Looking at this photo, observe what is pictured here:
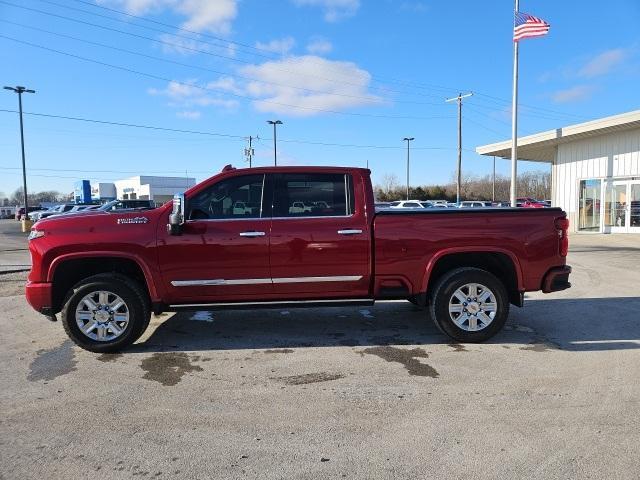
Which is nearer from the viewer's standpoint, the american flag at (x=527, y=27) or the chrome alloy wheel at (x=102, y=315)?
the chrome alloy wheel at (x=102, y=315)

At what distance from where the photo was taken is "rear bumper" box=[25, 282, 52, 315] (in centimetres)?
520

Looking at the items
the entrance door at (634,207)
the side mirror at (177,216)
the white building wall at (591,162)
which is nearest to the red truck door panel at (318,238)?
the side mirror at (177,216)

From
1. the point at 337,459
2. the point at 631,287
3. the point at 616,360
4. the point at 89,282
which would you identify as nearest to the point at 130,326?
the point at 89,282

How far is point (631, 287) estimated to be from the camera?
898cm

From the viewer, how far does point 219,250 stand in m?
5.28

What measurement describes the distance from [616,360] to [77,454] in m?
4.90

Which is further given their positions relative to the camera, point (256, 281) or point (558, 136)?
point (558, 136)

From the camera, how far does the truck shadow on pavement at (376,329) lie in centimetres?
562

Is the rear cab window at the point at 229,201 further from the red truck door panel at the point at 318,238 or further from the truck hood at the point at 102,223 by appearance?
the truck hood at the point at 102,223

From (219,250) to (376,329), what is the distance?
7.36 ft

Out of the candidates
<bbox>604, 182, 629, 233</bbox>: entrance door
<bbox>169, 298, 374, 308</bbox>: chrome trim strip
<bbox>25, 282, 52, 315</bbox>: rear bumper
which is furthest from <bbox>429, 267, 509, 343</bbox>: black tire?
<bbox>604, 182, 629, 233</bbox>: entrance door

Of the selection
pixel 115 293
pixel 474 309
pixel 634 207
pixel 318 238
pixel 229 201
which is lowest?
pixel 474 309

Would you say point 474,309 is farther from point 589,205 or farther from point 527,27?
point 589,205

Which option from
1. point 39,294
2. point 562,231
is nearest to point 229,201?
point 39,294
